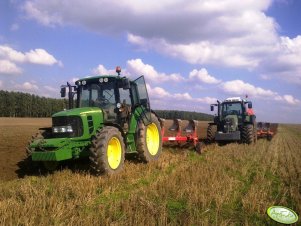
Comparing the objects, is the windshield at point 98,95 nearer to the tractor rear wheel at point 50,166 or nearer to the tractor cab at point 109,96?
the tractor cab at point 109,96

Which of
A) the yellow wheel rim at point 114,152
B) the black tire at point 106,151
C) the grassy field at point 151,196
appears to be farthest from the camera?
the yellow wheel rim at point 114,152

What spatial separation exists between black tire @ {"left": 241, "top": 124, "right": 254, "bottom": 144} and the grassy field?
6960mm

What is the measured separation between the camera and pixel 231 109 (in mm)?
18734

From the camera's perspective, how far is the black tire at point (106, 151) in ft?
26.7

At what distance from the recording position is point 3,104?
76750 mm

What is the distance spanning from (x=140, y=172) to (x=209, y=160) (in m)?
3.20

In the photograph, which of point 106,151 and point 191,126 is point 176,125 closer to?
point 191,126

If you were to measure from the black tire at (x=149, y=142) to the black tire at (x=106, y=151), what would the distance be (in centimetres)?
110

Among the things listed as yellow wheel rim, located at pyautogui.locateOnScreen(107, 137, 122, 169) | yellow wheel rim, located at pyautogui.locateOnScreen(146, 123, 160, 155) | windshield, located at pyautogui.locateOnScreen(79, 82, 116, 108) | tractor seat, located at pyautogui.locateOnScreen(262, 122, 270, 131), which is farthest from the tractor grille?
tractor seat, located at pyautogui.locateOnScreen(262, 122, 270, 131)

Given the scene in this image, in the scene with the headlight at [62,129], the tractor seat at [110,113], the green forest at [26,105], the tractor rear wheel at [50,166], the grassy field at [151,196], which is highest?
the green forest at [26,105]

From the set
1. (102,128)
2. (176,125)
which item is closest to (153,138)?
(102,128)

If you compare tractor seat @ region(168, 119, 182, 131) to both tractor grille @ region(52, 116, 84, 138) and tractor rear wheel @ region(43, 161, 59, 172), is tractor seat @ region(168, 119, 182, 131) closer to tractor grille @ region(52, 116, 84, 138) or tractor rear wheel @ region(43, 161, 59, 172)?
tractor rear wheel @ region(43, 161, 59, 172)

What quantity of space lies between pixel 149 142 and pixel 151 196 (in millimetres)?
4797

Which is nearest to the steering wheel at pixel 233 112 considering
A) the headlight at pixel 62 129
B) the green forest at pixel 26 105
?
the headlight at pixel 62 129
